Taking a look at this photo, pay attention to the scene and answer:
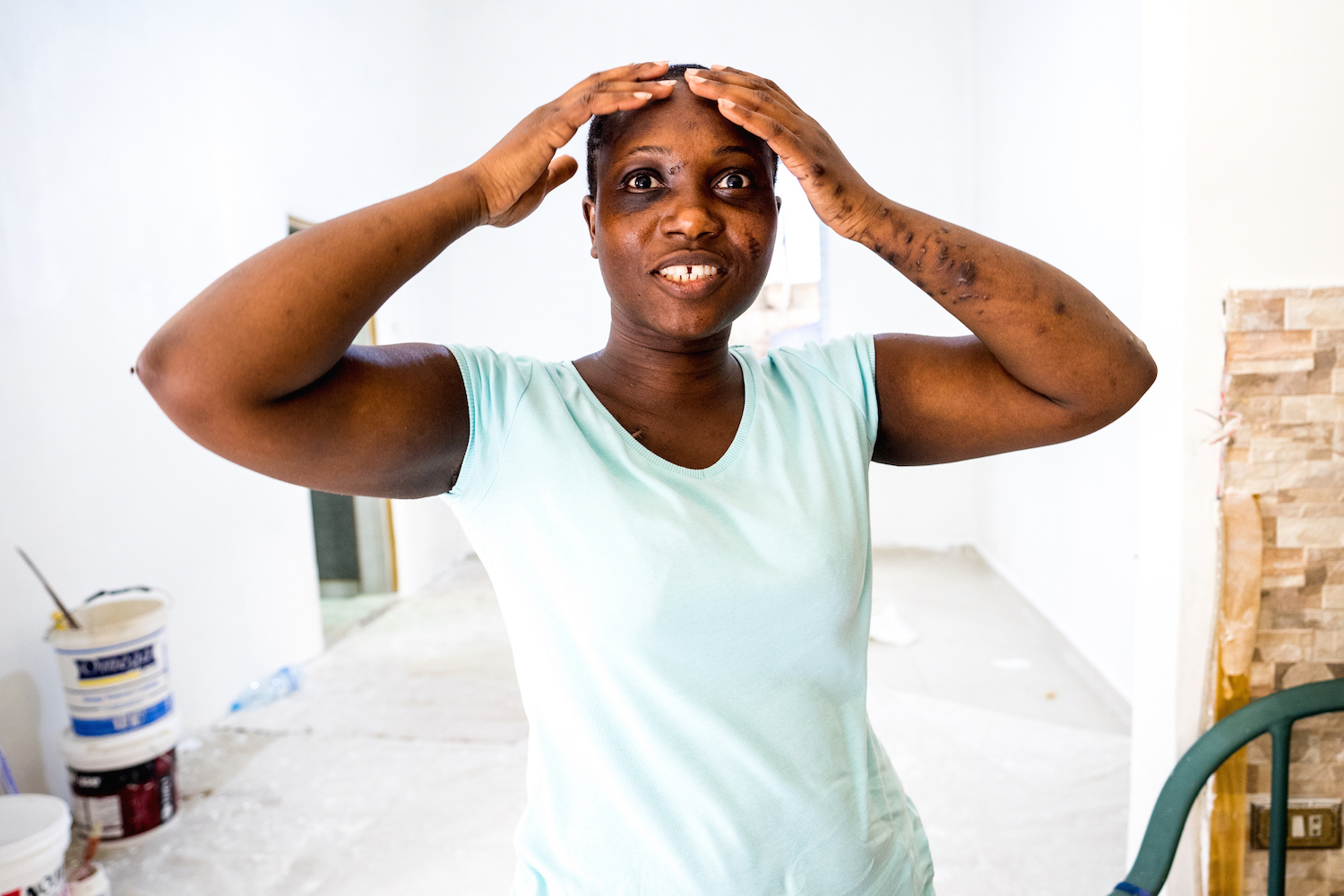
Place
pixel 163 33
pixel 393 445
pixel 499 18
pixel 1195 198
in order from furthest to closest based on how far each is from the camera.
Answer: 1. pixel 499 18
2. pixel 163 33
3. pixel 1195 198
4. pixel 393 445

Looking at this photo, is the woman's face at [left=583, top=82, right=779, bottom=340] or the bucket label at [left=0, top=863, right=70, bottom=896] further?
the bucket label at [left=0, top=863, right=70, bottom=896]

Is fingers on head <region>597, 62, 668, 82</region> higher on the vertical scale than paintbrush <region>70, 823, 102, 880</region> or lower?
higher

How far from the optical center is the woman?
0.71 m

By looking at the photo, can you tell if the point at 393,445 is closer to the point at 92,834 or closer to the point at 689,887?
the point at 689,887

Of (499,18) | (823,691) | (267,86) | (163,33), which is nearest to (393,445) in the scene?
(823,691)

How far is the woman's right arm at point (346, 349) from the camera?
0.66m

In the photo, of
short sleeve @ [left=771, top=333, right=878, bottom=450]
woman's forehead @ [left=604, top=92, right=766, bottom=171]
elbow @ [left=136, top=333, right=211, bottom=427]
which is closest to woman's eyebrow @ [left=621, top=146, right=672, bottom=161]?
woman's forehead @ [left=604, top=92, right=766, bottom=171]

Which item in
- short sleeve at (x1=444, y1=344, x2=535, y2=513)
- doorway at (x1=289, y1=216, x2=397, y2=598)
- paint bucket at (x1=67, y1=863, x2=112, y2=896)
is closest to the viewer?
short sleeve at (x1=444, y1=344, x2=535, y2=513)

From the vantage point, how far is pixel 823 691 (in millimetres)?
795

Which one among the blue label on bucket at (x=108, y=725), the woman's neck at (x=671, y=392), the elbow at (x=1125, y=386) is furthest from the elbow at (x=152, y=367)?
the blue label on bucket at (x=108, y=725)

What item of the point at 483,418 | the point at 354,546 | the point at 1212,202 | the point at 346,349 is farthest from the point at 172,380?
the point at 354,546

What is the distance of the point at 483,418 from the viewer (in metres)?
0.77

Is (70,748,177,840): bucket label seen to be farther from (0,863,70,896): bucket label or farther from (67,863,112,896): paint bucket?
(0,863,70,896): bucket label

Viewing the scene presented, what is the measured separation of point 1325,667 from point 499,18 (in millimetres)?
5365
